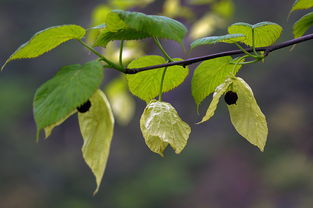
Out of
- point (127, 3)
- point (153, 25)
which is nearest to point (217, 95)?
point (153, 25)

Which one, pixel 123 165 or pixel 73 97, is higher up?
pixel 73 97

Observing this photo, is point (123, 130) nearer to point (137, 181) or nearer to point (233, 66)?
point (137, 181)

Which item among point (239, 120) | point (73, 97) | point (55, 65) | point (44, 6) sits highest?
point (73, 97)

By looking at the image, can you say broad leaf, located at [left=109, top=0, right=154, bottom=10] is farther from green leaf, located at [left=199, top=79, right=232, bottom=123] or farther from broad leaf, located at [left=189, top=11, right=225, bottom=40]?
green leaf, located at [left=199, top=79, right=232, bottom=123]

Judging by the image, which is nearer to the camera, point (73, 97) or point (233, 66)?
point (73, 97)

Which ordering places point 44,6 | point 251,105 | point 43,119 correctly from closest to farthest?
point 43,119 → point 251,105 → point 44,6

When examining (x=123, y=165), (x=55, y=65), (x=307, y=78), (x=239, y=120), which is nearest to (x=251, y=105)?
(x=239, y=120)

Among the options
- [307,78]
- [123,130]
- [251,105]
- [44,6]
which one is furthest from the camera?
[44,6]
